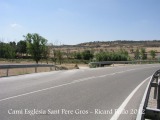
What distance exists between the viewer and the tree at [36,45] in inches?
3489

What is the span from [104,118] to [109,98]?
3.82m

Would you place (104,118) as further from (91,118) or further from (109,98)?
(109,98)

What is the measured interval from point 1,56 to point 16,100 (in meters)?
126

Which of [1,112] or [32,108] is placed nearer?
[1,112]

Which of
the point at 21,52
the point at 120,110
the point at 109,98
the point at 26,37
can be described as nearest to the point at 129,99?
the point at 109,98

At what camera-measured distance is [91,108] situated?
9.36 m

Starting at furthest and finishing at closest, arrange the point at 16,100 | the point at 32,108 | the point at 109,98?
the point at 109,98
the point at 16,100
the point at 32,108

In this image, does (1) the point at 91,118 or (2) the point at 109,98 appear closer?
(1) the point at 91,118

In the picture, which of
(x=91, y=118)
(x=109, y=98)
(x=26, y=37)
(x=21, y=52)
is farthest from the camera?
(x=21, y=52)

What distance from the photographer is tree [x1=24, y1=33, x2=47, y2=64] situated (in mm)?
88625

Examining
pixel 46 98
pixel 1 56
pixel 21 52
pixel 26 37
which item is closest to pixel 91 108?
pixel 46 98

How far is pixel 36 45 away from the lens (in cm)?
8900

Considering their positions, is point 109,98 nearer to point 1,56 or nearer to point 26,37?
point 26,37

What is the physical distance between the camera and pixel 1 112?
8.23 meters
